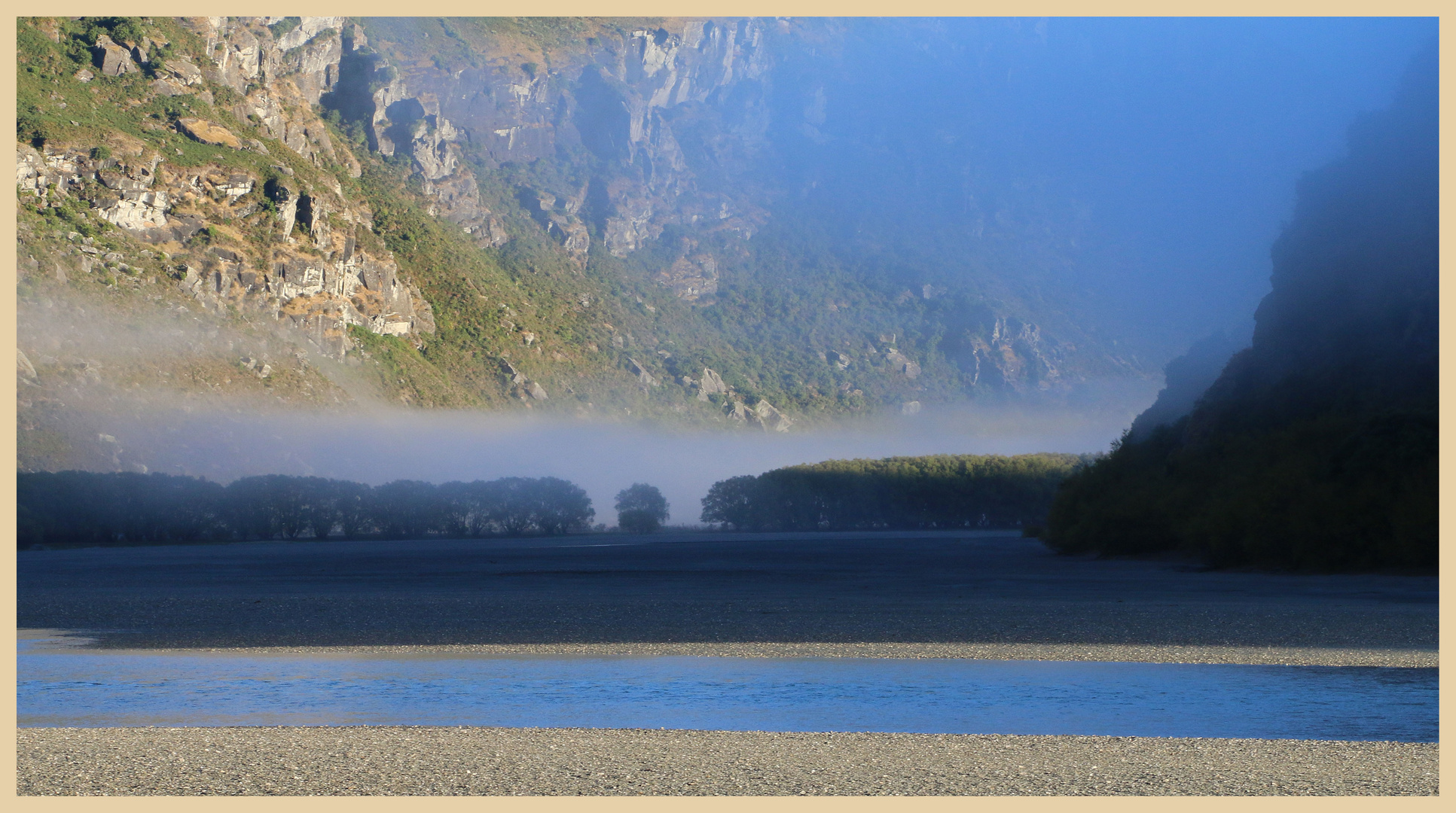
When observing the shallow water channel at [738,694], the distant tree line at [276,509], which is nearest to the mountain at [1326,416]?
the shallow water channel at [738,694]

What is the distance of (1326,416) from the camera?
188 ft

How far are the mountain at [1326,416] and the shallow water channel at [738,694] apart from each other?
3082 cm

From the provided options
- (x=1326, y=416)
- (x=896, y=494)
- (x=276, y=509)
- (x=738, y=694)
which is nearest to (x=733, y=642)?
(x=738, y=694)

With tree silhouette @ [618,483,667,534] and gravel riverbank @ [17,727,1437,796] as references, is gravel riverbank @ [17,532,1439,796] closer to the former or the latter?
gravel riverbank @ [17,727,1437,796]

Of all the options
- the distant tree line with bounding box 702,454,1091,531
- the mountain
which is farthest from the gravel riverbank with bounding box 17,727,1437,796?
the distant tree line with bounding box 702,454,1091,531

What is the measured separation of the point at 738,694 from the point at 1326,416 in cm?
5094

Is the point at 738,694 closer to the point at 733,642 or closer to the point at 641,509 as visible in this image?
the point at 733,642

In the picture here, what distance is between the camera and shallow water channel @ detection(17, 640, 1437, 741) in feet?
41.8

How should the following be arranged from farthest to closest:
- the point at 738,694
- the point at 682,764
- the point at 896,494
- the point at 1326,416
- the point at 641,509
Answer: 1. the point at 641,509
2. the point at 896,494
3. the point at 1326,416
4. the point at 738,694
5. the point at 682,764

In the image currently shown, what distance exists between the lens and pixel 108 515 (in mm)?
117188

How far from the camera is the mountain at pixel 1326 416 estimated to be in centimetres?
4534

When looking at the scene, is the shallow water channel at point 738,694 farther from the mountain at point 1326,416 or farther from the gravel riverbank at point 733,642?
the mountain at point 1326,416

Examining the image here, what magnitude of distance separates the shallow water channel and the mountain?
101 ft

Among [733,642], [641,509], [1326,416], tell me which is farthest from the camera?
[641,509]
